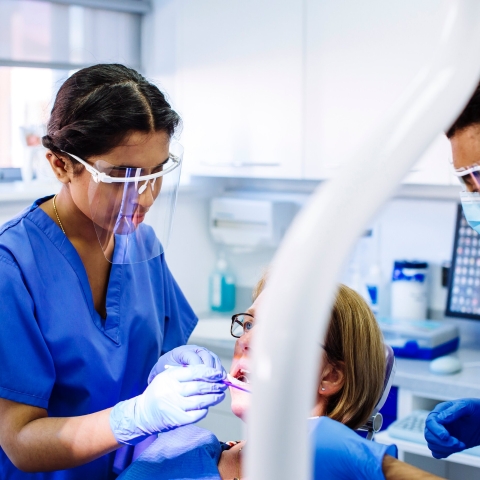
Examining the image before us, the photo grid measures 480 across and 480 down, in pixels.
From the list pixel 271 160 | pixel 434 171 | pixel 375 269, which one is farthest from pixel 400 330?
pixel 271 160

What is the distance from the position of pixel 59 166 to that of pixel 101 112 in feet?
0.51

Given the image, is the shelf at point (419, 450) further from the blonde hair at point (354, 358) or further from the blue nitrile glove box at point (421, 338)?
the blonde hair at point (354, 358)

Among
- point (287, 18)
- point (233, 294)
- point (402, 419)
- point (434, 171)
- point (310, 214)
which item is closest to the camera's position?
point (310, 214)

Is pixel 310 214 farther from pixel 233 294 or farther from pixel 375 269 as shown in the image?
pixel 233 294

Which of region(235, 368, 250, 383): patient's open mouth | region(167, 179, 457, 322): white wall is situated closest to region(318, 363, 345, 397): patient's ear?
region(235, 368, 250, 383): patient's open mouth

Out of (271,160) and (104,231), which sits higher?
(271,160)

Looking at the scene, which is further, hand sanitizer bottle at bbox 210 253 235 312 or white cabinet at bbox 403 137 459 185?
hand sanitizer bottle at bbox 210 253 235 312

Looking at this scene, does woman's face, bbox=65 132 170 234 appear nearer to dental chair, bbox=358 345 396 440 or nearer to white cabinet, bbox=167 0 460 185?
dental chair, bbox=358 345 396 440

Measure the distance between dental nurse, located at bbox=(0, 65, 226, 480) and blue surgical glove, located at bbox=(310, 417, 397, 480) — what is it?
0.45 metres

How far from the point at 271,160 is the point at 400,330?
2.81ft

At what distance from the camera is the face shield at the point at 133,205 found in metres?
1.45

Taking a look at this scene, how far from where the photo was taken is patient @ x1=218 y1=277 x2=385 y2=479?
1.48 m

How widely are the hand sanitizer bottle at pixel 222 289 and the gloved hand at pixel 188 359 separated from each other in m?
1.87

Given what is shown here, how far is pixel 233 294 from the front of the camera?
3479 millimetres
